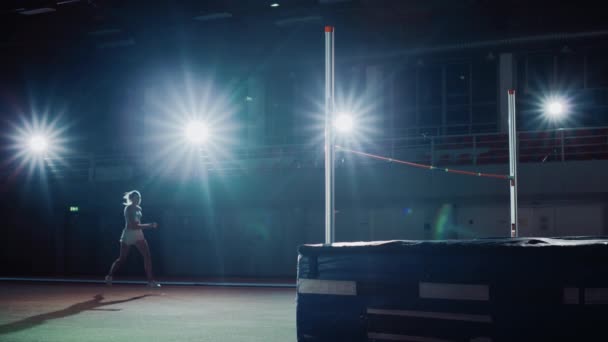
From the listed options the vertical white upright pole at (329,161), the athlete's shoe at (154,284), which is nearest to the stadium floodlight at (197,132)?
the athlete's shoe at (154,284)

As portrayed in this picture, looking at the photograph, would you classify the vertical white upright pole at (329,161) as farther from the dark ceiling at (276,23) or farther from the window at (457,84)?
the window at (457,84)

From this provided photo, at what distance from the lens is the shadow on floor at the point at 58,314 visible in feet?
22.7

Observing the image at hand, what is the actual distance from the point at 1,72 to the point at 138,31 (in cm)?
628

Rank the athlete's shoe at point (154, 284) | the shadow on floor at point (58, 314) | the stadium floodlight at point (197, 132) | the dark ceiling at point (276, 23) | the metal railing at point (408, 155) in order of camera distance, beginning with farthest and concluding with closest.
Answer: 1. the stadium floodlight at point (197, 132)
2. the dark ceiling at point (276, 23)
3. the metal railing at point (408, 155)
4. the athlete's shoe at point (154, 284)
5. the shadow on floor at point (58, 314)

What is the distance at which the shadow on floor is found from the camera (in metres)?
6.91

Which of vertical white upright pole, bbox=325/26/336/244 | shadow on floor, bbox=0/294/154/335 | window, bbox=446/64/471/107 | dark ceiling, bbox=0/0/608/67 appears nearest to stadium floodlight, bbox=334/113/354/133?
dark ceiling, bbox=0/0/608/67

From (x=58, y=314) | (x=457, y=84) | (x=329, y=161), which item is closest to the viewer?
(x=329, y=161)

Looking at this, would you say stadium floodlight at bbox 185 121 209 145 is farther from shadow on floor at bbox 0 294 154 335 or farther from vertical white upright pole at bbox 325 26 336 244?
vertical white upright pole at bbox 325 26 336 244

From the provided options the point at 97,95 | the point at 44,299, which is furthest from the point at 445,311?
the point at 97,95

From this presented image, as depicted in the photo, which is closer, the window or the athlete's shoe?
the athlete's shoe

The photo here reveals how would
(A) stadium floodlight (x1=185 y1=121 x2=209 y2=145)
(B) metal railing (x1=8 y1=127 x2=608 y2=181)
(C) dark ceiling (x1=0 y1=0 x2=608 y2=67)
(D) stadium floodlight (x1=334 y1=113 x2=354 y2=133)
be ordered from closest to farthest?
(B) metal railing (x1=8 y1=127 x2=608 y2=181)
(C) dark ceiling (x1=0 y1=0 x2=608 y2=67)
(D) stadium floodlight (x1=334 y1=113 x2=354 y2=133)
(A) stadium floodlight (x1=185 y1=121 x2=209 y2=145)

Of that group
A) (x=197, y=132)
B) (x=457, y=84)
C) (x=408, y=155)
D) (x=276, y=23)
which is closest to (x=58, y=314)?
(x=408, y=155)

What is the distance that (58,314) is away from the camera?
8.20 metres

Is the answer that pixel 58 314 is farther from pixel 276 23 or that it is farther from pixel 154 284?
pixel 276 23
